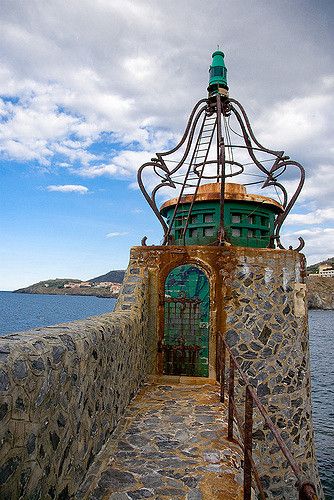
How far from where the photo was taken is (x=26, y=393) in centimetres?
290

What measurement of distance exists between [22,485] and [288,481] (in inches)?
257

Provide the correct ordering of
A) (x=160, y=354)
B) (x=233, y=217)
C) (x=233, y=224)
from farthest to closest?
1. (x=233, y=217)
2. (x=233, y=224)
3. (x=160, y=354)

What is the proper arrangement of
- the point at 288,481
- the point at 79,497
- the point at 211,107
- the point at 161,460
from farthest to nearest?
1. the point at 211,107
2. the point at 288,481
3. the point at 161,460
4. the point at 79,497

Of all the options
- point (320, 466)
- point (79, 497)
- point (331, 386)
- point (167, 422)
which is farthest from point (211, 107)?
point (331, 386)

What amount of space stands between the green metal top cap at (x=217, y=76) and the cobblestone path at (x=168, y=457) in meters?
7.85

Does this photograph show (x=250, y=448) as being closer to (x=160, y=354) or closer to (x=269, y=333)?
(x=269, y=333)

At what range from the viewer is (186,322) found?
8969 mm

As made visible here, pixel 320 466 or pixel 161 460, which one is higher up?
pixel 161 460

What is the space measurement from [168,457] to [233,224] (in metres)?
6.90

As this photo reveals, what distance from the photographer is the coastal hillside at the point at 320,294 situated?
112 meters

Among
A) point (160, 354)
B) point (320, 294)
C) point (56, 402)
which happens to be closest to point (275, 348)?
point (160, 354)

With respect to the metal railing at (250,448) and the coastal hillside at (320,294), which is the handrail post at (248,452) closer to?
the metal railing at (250,448)

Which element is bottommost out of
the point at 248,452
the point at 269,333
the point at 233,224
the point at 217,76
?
the point at 248,452

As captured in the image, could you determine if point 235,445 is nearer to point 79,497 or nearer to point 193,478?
point 193,478
